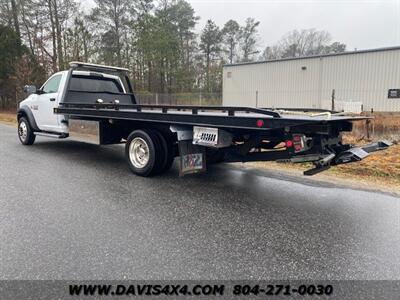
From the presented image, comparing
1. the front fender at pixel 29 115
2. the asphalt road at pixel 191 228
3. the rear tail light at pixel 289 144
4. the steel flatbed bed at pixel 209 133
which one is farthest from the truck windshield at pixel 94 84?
the rear tail light at pixel 289 144

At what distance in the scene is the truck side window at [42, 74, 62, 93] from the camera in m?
8.02

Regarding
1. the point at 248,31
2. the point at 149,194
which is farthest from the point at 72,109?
the point at 248,31

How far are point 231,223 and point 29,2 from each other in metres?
33.9

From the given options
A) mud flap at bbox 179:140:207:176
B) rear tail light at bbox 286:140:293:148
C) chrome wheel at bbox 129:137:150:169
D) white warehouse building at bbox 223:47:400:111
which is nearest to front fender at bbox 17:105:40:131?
chrome wheel at bbox 129:137:150:169

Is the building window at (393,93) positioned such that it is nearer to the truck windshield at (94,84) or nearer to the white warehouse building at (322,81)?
the white warehouse building at (322,81)

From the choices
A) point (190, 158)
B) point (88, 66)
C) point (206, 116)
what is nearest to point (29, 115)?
point (88, 66)

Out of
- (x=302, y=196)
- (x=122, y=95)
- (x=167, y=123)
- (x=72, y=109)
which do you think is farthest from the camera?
(x=122, y=95)

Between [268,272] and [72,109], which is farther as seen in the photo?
[72,109]

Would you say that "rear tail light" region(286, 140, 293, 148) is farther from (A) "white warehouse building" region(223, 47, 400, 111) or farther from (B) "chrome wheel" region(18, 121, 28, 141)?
(A) "white warehouse building" region(223, 47, 400, 111)

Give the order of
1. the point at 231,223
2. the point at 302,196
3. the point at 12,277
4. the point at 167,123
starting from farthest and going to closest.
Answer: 1. the point at 167,123
2. the point at 302,196
3. the point at 231,223
4. the point at 12,277

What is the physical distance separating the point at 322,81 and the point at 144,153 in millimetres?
21283

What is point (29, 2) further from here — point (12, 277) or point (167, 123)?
point (12, 277)

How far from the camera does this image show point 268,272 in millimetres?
2652

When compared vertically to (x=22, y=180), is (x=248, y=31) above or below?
above
